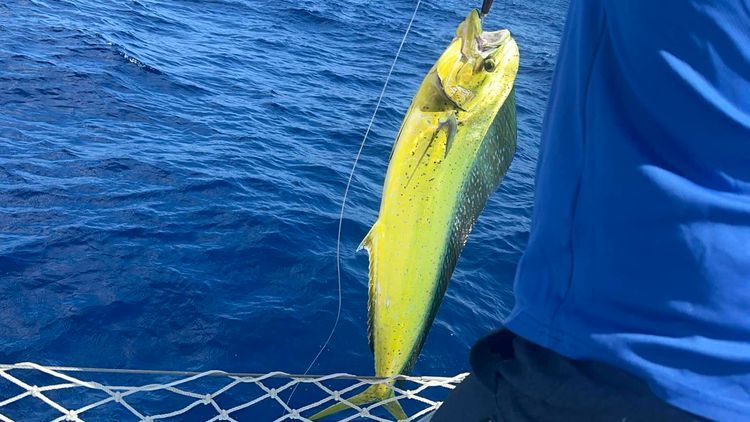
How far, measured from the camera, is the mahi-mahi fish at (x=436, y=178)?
2168 mm

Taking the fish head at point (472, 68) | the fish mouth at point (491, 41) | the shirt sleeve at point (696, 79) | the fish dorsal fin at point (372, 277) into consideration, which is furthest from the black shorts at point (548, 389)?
the fish mouth at point (491, 41)

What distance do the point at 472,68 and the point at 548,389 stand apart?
3.83ft

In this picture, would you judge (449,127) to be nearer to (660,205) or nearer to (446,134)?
(446,134)

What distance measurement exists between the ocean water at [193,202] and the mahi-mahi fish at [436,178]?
2924 mm

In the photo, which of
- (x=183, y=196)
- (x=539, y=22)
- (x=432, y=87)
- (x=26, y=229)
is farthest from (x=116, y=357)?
(x=539, y=22)

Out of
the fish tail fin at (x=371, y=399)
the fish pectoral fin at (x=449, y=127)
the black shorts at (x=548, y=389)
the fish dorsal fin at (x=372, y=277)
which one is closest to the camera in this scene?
the black shorts at (x=548, y=389)

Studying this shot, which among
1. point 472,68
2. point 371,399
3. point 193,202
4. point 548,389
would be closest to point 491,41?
point 472,68

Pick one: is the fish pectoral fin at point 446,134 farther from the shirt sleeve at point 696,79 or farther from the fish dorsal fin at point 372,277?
the shirt sleeve at point 696,79

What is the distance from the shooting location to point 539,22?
21.7 meters

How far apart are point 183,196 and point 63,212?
46.0 inches

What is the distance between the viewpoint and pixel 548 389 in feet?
4.61

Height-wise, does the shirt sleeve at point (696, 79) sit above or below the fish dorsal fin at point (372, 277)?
above

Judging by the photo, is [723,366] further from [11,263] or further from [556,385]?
[11,263]

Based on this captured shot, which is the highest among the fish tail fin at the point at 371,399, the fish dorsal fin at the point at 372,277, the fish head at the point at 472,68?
the fish head at the point at 472,68
